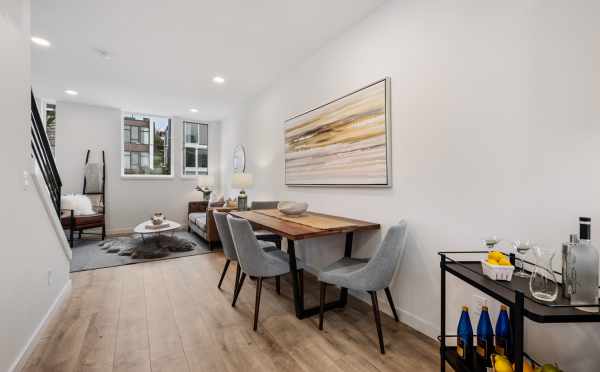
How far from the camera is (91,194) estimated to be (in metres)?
5.27

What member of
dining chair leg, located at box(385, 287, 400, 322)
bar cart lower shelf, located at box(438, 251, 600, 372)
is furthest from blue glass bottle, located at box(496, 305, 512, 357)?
dining chair leg, located at box(385, 287, 400, 322)

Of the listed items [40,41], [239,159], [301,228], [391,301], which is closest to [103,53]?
[40,41]

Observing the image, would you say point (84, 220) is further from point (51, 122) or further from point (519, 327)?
point (519, 327)

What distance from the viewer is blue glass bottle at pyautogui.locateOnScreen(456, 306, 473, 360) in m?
1.38

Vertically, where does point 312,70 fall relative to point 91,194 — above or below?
above

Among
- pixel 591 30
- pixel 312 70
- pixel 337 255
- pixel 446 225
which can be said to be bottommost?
pixel 337 255

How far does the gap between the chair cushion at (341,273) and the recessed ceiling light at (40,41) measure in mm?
3790

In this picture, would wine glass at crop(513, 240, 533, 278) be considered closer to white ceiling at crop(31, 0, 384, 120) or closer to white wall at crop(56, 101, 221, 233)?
white ceiling at crop(31, 0, 384, 120)

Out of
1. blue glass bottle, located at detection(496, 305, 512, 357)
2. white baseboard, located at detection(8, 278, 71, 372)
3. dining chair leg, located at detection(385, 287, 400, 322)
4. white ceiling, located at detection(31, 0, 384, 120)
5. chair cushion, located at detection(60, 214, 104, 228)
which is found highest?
white ceiling, located at detection(31, 0, 384, 120)

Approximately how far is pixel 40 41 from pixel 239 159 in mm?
3083

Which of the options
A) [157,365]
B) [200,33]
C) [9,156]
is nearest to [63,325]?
[157,365]

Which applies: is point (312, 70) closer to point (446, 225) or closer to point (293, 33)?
point (293, 33)

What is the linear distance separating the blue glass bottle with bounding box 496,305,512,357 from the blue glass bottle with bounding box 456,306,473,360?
0.12 metres

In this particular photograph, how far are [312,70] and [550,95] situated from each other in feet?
7.68
